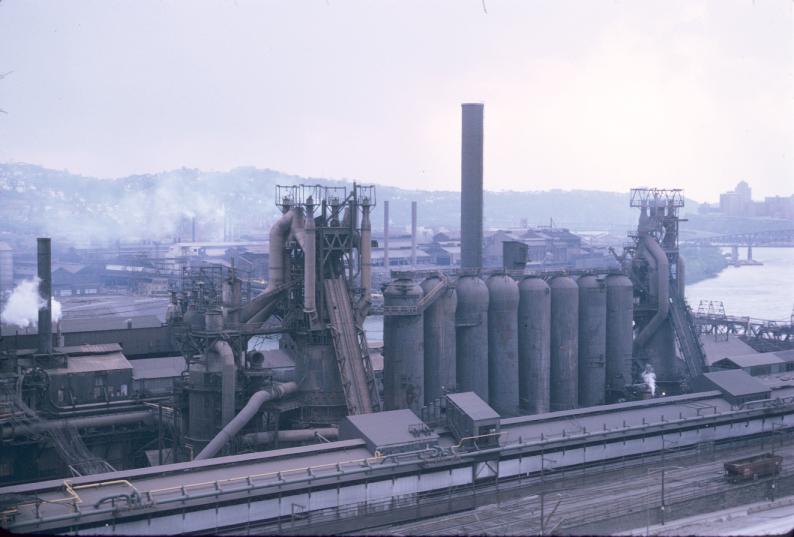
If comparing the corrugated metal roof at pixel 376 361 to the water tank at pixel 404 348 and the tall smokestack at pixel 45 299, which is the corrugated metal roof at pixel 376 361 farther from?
the tall smokestack at pixel 45 299

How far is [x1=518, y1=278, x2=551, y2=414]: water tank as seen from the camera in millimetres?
42250

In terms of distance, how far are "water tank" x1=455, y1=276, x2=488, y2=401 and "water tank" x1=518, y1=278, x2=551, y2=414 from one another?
270 cm

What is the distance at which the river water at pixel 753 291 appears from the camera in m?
117

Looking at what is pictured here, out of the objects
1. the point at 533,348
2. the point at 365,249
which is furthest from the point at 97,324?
the point at 533,348

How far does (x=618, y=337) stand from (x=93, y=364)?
25.0 m

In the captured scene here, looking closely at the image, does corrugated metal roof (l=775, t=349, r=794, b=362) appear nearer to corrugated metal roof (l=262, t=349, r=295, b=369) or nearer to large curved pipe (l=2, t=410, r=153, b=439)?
corrugated metal roof (l=262, t=349, r=295, b=369)

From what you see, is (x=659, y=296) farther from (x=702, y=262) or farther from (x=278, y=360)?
(x=702, y=262)

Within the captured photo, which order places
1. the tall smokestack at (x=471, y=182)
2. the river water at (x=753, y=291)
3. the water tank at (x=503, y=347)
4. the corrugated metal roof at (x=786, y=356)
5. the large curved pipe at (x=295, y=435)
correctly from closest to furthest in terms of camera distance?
the large curved pipe at (x=295, y=435) → the water tank at (x=503, y=347) → the corrugated metal roof at (x=786, y=356) → the tall smokestack at (x=471, y=182) → the river water at (x=753, y=291)

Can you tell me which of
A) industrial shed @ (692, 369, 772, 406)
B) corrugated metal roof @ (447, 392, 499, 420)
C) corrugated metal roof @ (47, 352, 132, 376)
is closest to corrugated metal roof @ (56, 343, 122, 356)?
corrugated metal roof @ (47, 352, 132, 376)

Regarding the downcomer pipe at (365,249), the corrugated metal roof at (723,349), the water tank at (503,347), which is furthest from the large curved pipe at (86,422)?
the corrugated metal roof at (723,349)

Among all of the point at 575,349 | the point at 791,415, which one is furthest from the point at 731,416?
the point at 575,349

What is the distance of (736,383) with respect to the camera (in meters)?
43.7

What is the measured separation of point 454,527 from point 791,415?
23.3m

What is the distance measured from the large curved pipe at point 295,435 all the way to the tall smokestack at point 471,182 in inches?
982
